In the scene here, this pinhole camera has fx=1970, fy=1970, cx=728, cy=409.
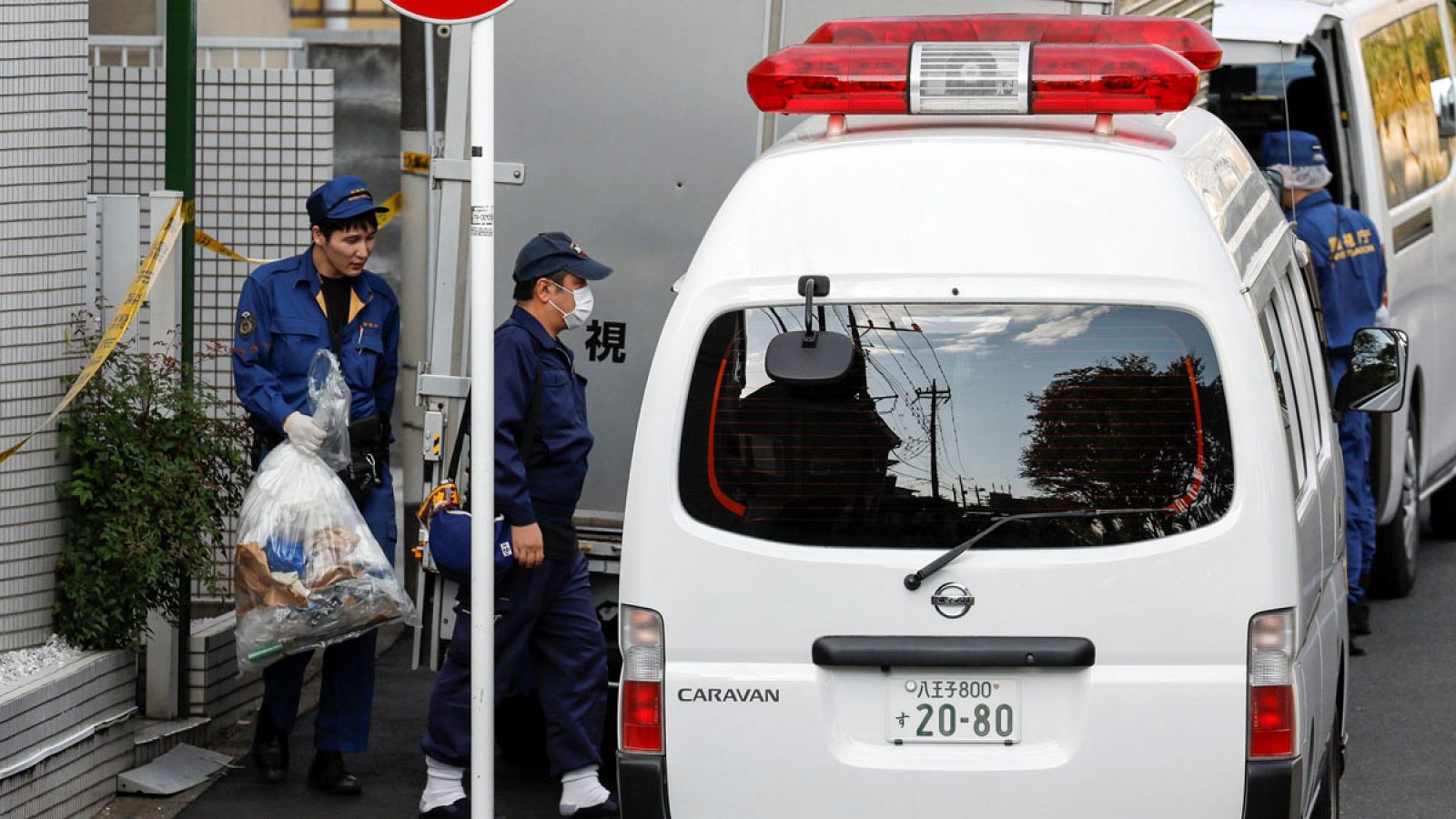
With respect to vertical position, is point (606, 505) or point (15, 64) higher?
point (15, 64)

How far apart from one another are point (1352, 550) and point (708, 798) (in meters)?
5.01

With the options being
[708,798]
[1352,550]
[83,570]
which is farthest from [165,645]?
[1352,550]

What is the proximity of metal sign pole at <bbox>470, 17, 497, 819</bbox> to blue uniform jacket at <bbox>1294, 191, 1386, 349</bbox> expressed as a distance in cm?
464

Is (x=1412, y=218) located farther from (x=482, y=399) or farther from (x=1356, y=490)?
(x=482, y=399)

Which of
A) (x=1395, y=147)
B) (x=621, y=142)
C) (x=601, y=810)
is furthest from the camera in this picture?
(x=1395, y=147)

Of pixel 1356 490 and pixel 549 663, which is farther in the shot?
pixel 1356 490

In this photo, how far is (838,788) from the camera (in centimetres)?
416

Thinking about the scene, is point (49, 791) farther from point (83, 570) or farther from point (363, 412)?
point (363, 412)

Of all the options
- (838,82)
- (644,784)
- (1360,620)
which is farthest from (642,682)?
(1360,620)

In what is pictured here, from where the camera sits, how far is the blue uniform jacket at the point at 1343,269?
8.38 m

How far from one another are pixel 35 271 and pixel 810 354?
3019mm

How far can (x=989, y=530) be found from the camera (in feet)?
13.6

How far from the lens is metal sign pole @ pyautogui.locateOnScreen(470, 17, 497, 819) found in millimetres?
4750

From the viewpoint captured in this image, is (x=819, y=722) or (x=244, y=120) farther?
(x=244, y=120)
